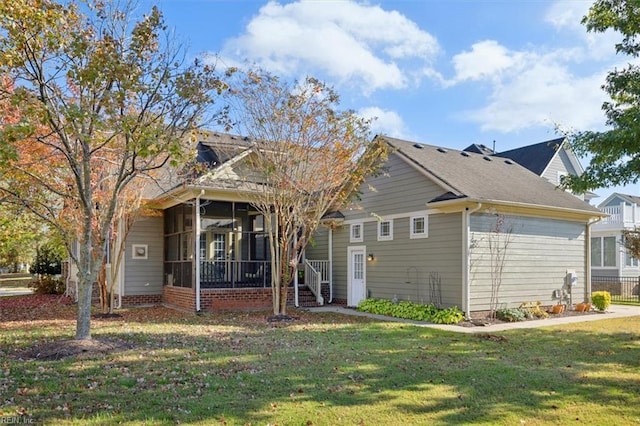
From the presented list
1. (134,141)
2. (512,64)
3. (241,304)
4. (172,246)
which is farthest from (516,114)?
(134,141)

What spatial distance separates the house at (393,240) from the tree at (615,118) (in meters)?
3.42

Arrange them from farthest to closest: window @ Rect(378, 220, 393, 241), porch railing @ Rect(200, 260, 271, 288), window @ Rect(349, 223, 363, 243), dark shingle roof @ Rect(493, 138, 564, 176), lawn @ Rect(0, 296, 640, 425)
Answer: dark shingle roof @ Rect(493, 138, 564, 176), window @ Rect(349, 223, 363, 243), window @ Rect(378, 220, 393, 241), porch railing @ Rect(200, 260, 271, 288), lawn @ Rect(0, 296, 640, 425)

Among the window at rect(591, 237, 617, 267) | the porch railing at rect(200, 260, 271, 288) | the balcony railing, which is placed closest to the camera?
the porch railing at rect(200, 260, 271, 288)

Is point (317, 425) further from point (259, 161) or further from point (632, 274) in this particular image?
point (632, 274)

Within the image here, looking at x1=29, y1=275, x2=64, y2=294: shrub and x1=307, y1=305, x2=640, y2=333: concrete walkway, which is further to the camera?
x1=29, y1=275, x2=64, y2=294: shrub

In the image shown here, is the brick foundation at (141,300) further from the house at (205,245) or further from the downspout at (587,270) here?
the downspout at (587,270)

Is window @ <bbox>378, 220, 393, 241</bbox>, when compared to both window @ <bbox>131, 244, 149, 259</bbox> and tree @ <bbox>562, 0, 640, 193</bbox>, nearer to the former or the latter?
tree @ <bbox>562, 0, 640, 193</bbox>

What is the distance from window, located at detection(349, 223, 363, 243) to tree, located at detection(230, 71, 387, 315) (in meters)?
3.55

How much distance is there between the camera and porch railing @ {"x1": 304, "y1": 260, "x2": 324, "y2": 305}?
16720 millimetres

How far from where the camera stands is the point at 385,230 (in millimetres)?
15633

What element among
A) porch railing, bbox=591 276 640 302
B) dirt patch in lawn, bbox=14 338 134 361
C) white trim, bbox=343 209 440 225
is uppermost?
white trim, bbox=343 209 440 225

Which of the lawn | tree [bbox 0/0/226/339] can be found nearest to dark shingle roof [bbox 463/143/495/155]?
the lawn

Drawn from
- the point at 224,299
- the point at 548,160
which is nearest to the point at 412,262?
the point at 224,299

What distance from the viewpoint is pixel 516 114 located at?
18.2 m
